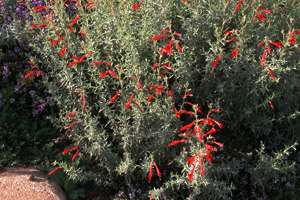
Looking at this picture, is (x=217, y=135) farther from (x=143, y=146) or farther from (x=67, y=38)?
(x=67, y=38)

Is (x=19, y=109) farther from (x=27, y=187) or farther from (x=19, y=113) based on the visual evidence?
(x=27, y=187)

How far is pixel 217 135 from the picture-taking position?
13.7ft

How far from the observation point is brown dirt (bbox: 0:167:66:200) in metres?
3.21

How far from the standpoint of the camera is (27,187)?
3.30 meters

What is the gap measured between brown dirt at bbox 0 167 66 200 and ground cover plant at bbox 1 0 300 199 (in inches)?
8.9

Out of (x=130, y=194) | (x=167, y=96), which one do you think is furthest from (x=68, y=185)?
(x=167, y=96)

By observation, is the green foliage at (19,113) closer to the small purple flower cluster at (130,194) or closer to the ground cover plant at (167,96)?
the ground cover plant at (167,96)

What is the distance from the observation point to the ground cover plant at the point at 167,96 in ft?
10.7

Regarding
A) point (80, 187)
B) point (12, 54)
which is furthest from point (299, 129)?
point (12, 54)

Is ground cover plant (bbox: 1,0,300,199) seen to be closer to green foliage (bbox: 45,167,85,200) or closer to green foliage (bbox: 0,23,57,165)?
green foliage (bbox: 45,167,85,200)

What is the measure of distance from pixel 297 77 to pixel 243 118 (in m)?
0.83

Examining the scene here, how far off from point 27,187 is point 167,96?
5.73 feet

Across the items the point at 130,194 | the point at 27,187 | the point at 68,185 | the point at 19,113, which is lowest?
the point at 130,194

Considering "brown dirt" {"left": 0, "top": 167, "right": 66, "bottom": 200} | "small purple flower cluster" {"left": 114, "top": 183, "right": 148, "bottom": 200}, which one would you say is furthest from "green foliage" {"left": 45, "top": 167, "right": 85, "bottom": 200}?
"small purple flower cluster" {"left": 114, "top": 183, "right": 148, "bottom": 200}
